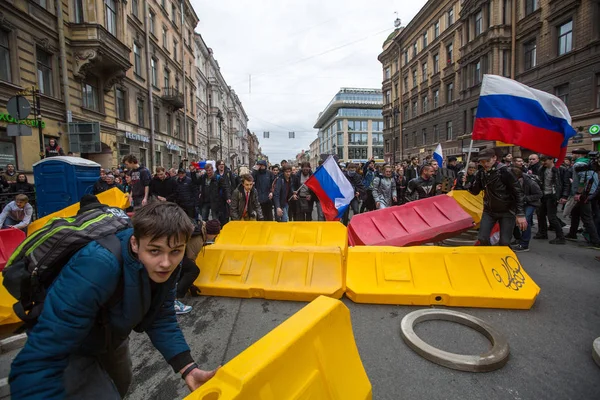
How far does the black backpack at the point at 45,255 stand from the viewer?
1.32m

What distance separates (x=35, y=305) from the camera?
142 cm

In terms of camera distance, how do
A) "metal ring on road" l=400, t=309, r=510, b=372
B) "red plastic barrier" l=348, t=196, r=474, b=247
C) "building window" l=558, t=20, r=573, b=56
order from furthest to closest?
1. "building window" l=558, t=20, r=573, b=56
2. "red plastic barrier" l=348, t=196, r=474, b=247
3. "metal ring on road" l=400, t=309, r=510, b=372

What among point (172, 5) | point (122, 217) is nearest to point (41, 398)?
point (122, 217)

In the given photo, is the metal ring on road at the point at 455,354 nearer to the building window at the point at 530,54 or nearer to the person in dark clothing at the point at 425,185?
the person in dark clothing at the point at 425,185

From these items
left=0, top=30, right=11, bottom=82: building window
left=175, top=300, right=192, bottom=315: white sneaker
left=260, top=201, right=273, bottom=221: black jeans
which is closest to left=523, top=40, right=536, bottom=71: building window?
left=260, top=201, right=273, bottom=221: black jeans

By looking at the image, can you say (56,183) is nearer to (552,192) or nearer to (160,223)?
(160,223)

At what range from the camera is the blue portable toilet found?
9.62m

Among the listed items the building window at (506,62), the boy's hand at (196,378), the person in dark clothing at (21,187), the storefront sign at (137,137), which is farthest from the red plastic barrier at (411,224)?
the building window at (506,62)

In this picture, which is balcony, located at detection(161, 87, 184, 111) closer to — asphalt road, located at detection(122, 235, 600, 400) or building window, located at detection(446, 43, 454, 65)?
building window, located at detection(446, 43, 454, 65)

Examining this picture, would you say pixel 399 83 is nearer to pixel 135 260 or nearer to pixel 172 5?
pixel 172 5

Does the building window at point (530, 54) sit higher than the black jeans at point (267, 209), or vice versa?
the building window at point (530, 54)

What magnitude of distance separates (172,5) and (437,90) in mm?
28499

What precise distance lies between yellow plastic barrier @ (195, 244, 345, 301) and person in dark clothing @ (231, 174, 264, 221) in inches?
78.4

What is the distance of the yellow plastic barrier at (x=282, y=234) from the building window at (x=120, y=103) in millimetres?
19105
